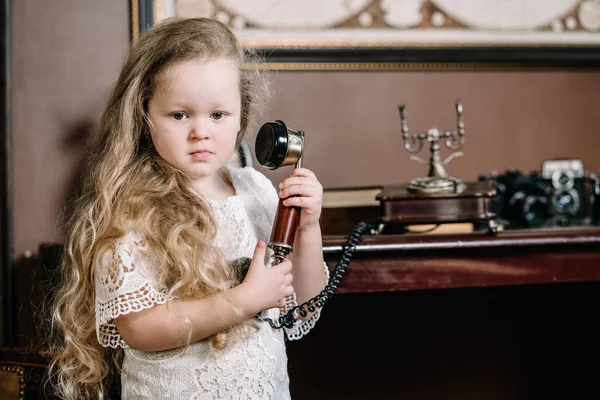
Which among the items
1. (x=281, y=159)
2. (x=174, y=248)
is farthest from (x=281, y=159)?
(x=174, y=248)

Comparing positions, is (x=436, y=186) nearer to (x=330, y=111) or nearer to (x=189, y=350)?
(x=330, y=111)

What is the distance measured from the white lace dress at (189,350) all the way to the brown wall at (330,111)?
0.68m

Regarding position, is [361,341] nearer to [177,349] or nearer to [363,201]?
[363,201]

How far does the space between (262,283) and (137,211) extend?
0.75ft

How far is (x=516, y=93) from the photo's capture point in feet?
6.47

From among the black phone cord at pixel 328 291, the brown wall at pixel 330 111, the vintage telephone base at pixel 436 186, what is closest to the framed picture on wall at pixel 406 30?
the brown wall at pixel 330 111

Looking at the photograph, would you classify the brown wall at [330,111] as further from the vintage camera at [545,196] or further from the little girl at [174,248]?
the little girl at [174,248]

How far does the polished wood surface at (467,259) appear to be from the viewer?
1347 mm

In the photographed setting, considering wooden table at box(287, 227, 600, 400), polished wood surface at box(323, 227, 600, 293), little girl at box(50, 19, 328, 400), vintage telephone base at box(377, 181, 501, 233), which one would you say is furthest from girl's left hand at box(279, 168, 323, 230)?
wooden table at box(287, 227, 600, 400)

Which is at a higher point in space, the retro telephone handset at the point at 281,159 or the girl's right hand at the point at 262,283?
the retro telephone handset at the point at 281,159

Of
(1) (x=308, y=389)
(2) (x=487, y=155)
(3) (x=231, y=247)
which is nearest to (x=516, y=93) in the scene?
→ (2) (x=487, y=155)

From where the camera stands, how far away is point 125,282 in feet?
3.33

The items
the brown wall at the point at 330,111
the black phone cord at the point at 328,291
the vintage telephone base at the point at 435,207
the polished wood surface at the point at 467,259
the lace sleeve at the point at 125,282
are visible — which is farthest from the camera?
the brown wall at the point at 330,111

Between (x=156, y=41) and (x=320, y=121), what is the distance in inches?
31.6
